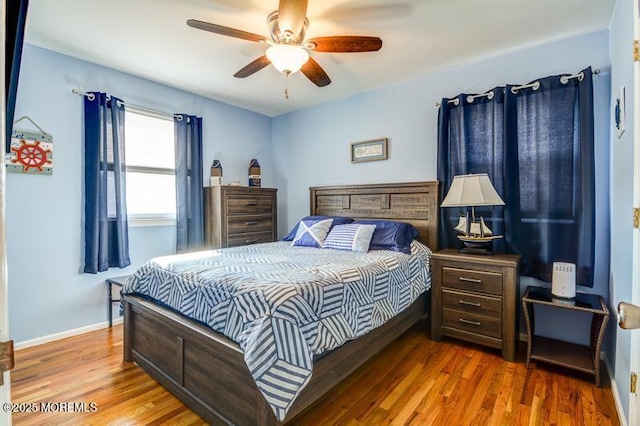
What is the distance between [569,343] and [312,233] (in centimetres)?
236

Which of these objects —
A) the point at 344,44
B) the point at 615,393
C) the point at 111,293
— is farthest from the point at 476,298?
the point at 111,293

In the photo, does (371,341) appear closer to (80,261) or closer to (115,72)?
(80,261)

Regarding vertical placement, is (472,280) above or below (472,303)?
above

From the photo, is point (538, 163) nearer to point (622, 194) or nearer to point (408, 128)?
point (622, 194)

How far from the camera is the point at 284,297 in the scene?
1.53 meters

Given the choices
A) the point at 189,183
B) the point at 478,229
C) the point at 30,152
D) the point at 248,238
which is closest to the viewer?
the point at 30,152

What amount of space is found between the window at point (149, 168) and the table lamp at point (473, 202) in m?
2.99

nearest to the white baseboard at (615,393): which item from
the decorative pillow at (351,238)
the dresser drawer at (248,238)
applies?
the decorative pillow at (351,238)

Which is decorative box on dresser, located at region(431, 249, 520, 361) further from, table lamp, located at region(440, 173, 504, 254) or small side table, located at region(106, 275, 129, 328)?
small side table, located at region(106, 275, 129, 328)

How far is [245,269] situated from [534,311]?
243 centimetres

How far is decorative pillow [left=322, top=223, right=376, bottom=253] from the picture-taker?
2881mm

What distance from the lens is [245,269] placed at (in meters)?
2.02

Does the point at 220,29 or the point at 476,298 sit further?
the point at 476,298

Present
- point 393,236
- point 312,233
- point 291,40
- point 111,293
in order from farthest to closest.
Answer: point 312,233 < point 111,293 < point 393,236 < point 291,40
